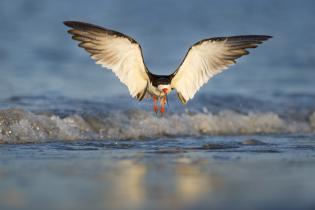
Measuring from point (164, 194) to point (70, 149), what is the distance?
3.11 meters

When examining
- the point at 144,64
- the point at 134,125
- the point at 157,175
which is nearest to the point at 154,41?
the point at 134,125

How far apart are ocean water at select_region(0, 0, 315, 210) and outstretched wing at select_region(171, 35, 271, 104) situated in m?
0.75

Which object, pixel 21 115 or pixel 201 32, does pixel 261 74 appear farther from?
pixel 21 115

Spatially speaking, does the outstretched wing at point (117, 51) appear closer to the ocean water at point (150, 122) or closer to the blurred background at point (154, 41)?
the ocean water at point (150, 122)

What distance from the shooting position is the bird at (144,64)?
28.5 ft

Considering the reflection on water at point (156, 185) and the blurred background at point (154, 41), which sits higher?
the blurred background at point (154, 41)

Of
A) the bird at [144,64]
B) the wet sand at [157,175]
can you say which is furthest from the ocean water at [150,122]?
the bird at [144,64]

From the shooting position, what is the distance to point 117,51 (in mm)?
8867

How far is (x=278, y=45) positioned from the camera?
72.4 ft

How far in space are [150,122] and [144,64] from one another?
2363 mm

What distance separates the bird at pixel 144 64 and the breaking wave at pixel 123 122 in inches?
50.2

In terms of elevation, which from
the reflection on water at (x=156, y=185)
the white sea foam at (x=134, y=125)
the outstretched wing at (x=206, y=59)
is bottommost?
the reflection on water at (x=156, y=185)

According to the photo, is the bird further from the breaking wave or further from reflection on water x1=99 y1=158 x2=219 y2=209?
reflection on water x1=99 y1=158 x2=219 y2=209

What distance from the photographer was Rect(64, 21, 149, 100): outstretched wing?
28.2ft
